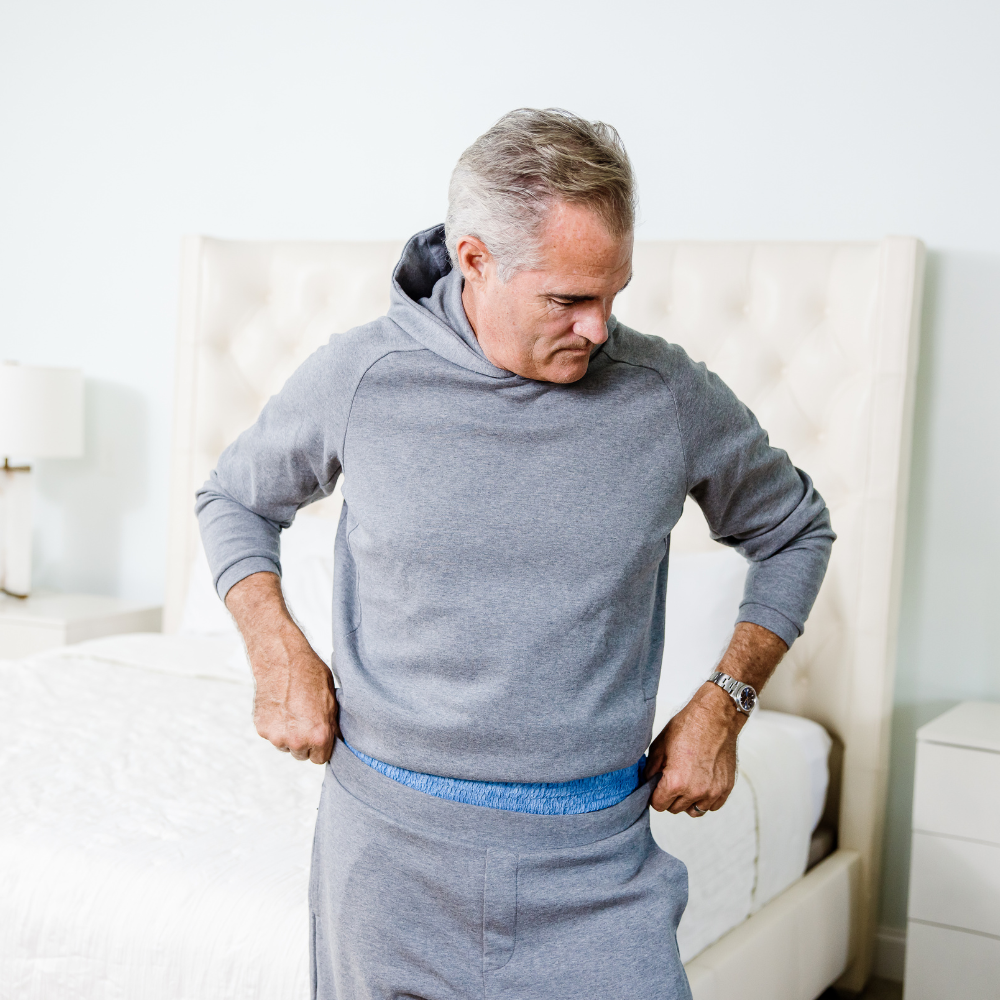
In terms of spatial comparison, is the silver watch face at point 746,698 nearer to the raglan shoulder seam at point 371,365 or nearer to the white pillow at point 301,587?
the raglan shoulder seam at point 371,365

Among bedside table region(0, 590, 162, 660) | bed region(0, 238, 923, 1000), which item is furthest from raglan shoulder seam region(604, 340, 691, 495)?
bedside table region(0, 590, 162, 660)

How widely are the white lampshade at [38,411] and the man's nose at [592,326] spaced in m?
2.47

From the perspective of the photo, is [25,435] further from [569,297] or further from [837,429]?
[569,297]

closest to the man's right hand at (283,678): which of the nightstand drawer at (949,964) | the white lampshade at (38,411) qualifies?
the nightstand drawer at (949,964)

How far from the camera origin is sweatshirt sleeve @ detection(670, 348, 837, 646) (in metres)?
1.11

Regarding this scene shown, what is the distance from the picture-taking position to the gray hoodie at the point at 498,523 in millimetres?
1011

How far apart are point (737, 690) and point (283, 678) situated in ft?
1.54

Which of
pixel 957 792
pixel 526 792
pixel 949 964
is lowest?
pixel 949 964

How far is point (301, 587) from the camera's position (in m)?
2.55

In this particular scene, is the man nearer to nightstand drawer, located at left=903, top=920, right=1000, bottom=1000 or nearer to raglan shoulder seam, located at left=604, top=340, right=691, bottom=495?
raglan shoulder seam, located at left=604, top=340, right=691, bottom=495

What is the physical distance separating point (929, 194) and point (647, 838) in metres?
1.83

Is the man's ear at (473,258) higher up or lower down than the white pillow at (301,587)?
higher up

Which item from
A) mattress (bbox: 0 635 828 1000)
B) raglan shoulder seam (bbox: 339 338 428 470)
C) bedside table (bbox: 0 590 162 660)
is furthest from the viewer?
bedside table (bbox: 0 590 162 660)

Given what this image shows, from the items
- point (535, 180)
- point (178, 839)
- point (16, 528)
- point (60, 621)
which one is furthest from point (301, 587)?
point (535, 180)
